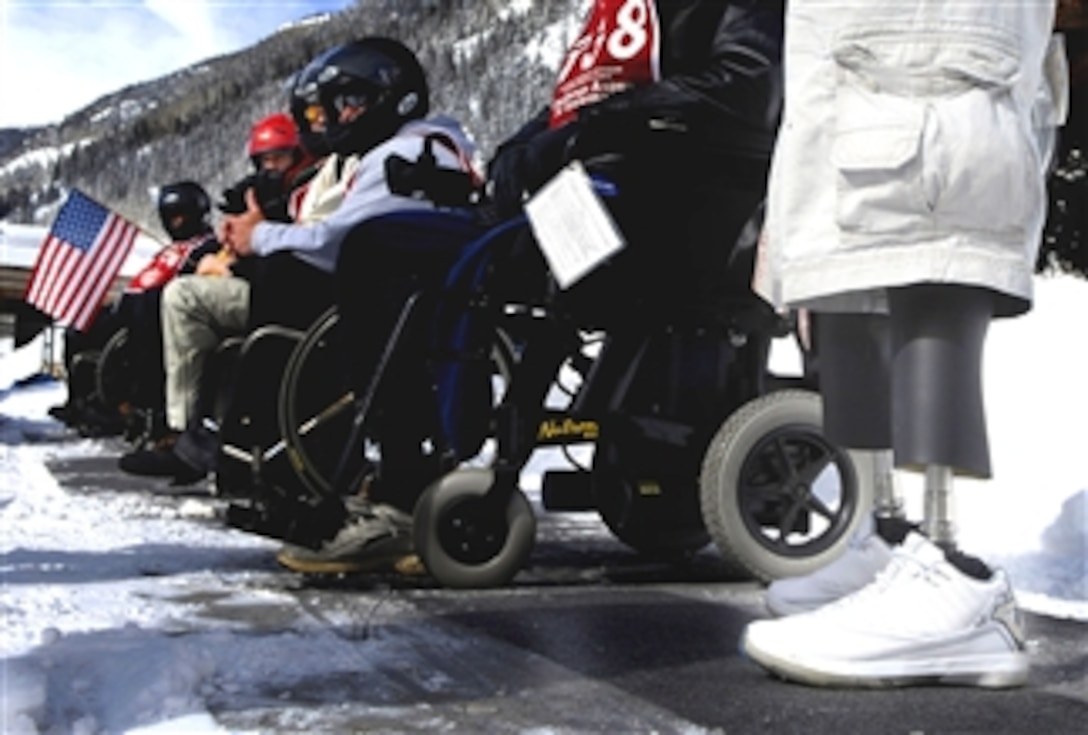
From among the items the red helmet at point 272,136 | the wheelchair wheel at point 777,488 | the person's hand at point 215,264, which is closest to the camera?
Result: the wheelchair wheel at point 777,488

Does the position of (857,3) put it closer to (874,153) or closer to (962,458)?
(874,153)

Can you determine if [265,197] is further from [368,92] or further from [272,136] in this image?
[272,136]

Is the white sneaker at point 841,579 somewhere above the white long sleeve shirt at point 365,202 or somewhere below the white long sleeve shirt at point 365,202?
below

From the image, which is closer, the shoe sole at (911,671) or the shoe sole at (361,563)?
the shoe sole at (911,671)

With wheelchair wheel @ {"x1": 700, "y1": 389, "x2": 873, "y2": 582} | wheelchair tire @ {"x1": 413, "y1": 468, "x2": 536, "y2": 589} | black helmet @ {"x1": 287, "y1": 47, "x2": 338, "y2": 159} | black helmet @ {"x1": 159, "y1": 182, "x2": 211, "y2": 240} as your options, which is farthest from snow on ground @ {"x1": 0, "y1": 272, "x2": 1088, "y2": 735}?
black helmet @ {"x1": 159, "y1": 182, "x2": 211, "y2": 240}

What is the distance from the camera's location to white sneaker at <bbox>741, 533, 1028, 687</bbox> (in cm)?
174

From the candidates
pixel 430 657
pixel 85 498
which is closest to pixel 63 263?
pixel 85 498

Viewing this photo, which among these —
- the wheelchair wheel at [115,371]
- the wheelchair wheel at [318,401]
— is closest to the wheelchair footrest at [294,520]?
the wheelchair wheel at [318,401]

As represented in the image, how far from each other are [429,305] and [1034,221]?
50.7 inches

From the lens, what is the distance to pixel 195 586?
2.63 m

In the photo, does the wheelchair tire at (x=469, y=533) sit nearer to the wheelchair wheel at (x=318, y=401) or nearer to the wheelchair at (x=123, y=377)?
the wheelchair wheel at (x=318, y=401)

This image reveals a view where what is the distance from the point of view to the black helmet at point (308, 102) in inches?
135

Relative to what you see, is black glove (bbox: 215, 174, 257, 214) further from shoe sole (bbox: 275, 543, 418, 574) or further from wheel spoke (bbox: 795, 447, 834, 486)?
wheel spoke (bbox: 795, 447, 834, 486)

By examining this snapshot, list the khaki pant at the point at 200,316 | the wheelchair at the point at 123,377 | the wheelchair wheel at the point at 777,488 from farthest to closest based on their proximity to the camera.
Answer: the wheelchair at the point at 123,377 < the khaki pant at the point at 200,316 < the wheelchair wheel at the point at 777,488
